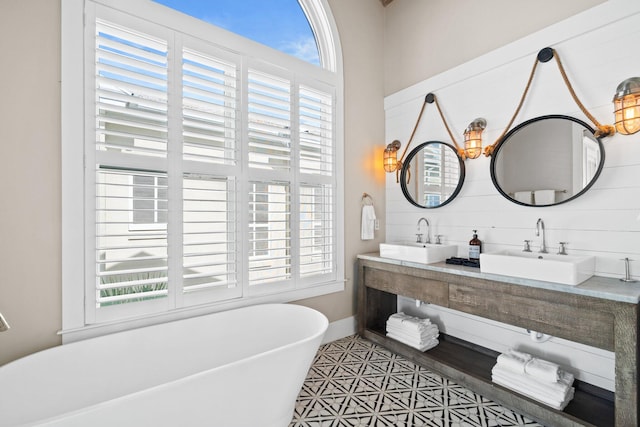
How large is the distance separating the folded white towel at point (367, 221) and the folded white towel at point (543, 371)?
5.18 feet

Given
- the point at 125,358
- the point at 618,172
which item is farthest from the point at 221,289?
the point at 618,172

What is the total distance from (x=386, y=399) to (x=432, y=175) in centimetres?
183

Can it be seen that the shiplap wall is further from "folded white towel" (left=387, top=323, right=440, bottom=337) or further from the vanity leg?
the vanity leg

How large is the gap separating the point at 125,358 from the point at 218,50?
81.9 inches

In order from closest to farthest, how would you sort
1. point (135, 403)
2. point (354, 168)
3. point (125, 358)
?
point (135, 403) → point (125, 358) → point (354, 168)

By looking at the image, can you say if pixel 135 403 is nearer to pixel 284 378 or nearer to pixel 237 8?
pixel 284 378

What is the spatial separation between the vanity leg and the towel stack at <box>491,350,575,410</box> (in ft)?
0.92

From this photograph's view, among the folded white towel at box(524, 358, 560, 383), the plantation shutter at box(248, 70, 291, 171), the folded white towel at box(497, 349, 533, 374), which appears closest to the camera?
the folded white towel at box(524, 358, 560, 383)

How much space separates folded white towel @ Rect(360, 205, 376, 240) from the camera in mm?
3057

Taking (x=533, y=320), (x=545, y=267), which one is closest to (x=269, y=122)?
(x=545, y=267)

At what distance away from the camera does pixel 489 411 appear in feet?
6.21

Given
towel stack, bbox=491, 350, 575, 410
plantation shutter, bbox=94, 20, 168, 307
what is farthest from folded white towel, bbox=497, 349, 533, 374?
plantation shutter, bbox=94, 20, 168, 307

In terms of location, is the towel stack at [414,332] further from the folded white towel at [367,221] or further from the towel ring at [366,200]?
the towel ring at [366,200]

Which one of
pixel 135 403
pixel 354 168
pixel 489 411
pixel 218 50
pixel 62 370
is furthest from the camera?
pixel 354 168
